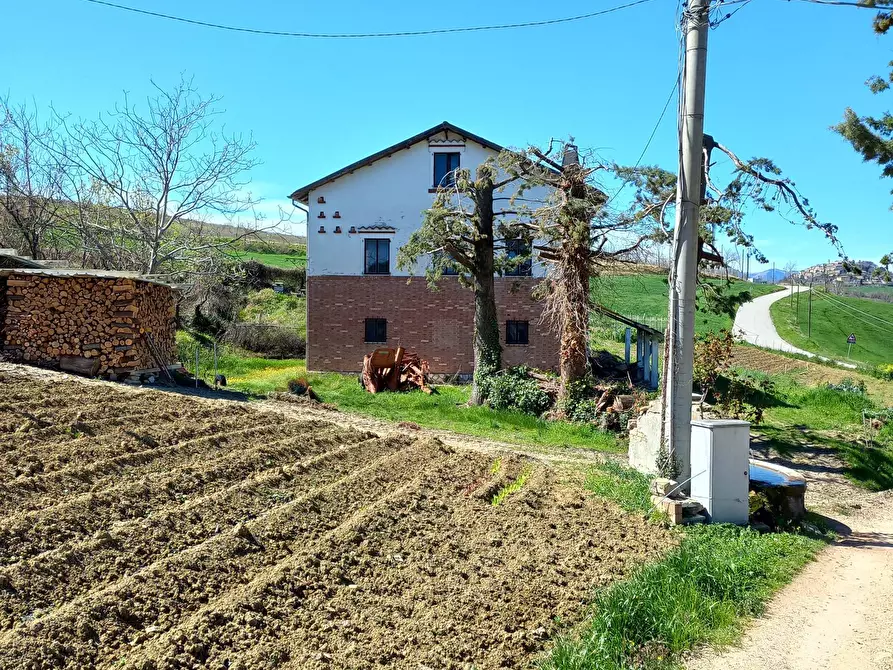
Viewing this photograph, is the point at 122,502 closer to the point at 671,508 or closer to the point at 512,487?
the point at 512,487

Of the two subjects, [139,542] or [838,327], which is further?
[838,327]

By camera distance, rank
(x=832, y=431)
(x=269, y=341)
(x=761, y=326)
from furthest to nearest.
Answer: (x=761, y=326), (x=269, y=341), (x=832, y=431)

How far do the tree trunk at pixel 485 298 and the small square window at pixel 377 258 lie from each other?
8169mm

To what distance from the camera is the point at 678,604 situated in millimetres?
5742

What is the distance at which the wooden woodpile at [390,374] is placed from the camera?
70.7ft

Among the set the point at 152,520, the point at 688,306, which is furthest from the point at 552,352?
the point at 152,520

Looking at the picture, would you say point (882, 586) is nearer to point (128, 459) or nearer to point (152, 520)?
point (152, 520)

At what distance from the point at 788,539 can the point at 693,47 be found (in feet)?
20.7

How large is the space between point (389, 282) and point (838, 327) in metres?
49.3

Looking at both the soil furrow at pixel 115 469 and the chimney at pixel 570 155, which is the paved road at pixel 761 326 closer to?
the chimney at pixel 570 155

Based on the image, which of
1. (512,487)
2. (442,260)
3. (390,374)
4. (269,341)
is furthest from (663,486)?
(269,341)

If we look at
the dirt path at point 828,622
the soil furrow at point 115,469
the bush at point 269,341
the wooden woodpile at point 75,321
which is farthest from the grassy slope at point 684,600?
the bush at point 269,341

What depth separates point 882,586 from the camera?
691cm

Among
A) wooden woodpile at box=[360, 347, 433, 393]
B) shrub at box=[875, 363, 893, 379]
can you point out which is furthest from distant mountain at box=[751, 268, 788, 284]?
wooden woodpile at box=[360, 347, 433, 393]
